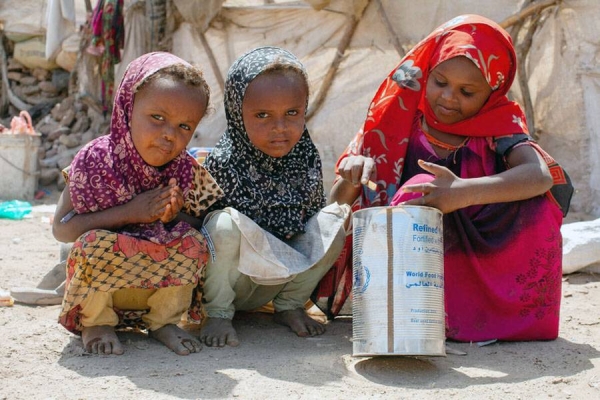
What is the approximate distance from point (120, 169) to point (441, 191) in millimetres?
1040

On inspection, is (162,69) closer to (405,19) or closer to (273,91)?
(273,91)

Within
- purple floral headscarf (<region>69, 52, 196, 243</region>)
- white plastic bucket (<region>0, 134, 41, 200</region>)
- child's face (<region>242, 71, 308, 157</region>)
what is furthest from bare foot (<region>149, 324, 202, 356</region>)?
white plastic bucket (<region>0, 134, 41, 200</region>)

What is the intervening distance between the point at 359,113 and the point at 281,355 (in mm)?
4277

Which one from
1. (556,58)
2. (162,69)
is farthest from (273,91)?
(556,58)

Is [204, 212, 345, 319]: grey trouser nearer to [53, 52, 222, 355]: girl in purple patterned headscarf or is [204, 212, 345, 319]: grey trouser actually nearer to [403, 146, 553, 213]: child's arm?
[53, 52, 222, 355]: girl in purple patterned headscarf

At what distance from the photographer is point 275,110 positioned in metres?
2.77

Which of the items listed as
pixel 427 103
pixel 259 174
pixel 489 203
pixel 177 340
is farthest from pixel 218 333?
pixel 427 103

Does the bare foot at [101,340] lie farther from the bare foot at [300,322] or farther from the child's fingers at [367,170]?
the child's fingers at [367,170]

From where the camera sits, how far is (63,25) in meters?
8.84

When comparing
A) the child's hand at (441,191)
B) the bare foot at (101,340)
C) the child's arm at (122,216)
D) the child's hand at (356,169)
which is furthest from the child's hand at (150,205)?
the child's hand at (441,191)

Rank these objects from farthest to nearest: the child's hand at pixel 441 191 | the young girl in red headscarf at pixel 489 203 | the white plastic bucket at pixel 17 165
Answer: the white plastic bucket at pixel 17 165 → the young girl in red headscarf at pixel 489 203 → the child's hand at pixel 441 191

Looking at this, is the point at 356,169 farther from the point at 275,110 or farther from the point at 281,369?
the point at 281,369

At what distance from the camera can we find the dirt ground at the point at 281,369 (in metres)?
2.21

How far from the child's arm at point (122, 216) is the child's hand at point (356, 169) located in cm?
63
